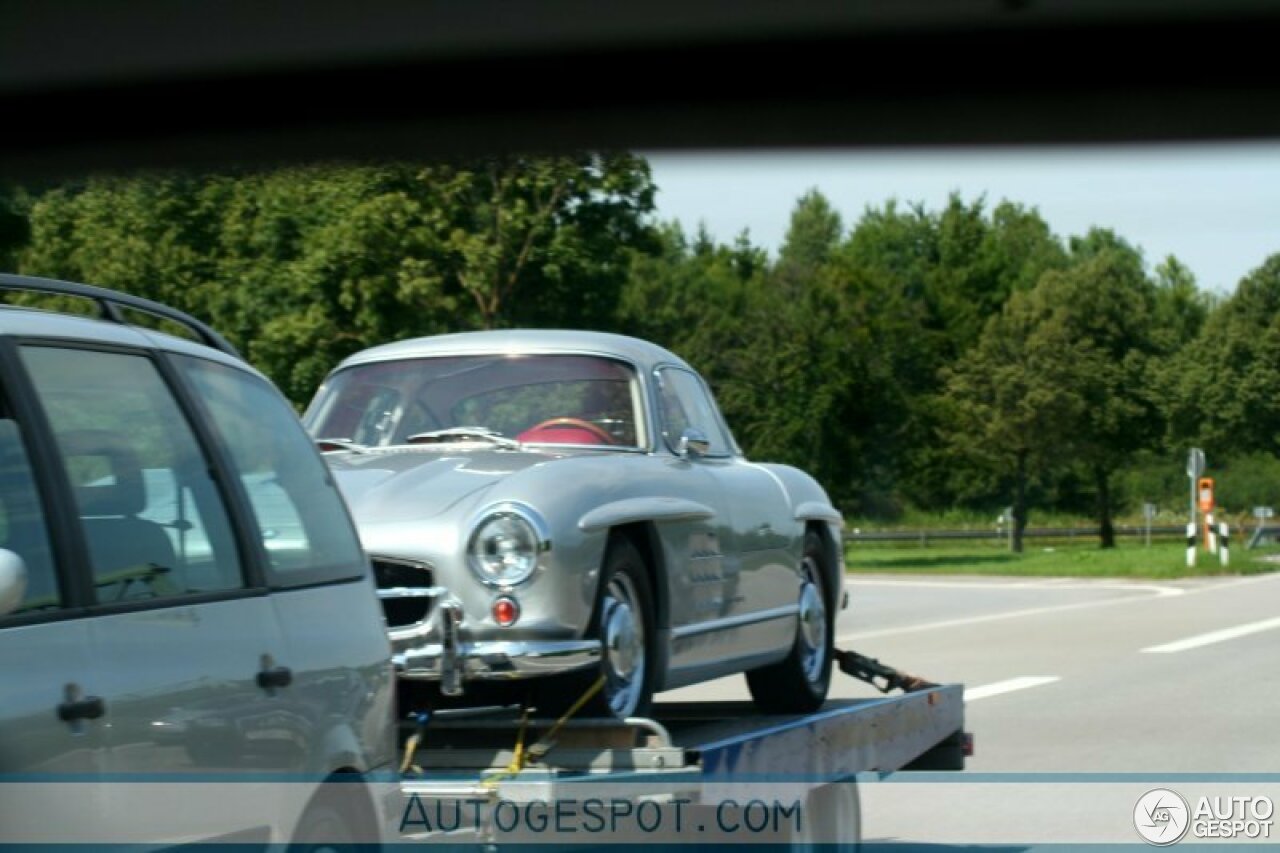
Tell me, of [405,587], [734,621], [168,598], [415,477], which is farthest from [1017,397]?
[168,598]

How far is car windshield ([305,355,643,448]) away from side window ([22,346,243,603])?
3047 millimetres

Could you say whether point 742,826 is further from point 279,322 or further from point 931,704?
point 279,322

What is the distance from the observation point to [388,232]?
79.2 feet

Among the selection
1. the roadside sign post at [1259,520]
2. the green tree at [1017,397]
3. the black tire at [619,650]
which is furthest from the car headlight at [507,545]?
the green tree at [1017,397]

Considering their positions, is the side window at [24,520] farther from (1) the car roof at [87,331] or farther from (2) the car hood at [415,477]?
(2) the car hood at [415,477]

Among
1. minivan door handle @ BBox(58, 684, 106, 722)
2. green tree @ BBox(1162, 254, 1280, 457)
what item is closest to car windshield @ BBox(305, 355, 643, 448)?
minivan door handle @ BBox(58, 684, 106, 722)

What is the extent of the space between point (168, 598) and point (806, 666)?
197 inches

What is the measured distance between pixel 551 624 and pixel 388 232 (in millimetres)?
18245

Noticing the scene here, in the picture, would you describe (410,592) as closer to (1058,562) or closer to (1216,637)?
(1216,637)

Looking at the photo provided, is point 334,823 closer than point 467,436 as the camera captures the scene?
Yes

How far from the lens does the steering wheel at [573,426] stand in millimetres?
7340

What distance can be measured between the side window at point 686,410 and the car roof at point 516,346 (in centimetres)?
15

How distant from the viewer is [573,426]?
24.3 ft

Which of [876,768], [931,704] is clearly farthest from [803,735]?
[931,704]
